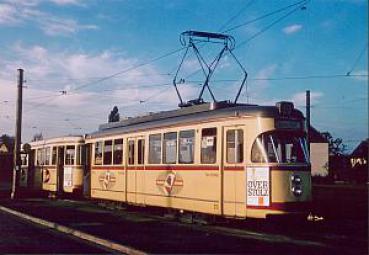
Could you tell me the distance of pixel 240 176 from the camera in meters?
14.9

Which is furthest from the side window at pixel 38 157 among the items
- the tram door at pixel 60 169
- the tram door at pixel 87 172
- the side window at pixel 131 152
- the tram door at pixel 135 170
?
the side window at pixel 131 152

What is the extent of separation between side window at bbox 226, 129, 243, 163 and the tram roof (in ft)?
1.56

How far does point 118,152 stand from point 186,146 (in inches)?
204

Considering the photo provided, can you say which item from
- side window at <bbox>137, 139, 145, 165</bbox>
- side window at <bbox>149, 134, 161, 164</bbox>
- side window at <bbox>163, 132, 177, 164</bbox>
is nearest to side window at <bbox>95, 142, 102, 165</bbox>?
side window at <bbox>137, 139, 145, 165</bbox>

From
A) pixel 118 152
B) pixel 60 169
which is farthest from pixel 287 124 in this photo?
pixel 60 169

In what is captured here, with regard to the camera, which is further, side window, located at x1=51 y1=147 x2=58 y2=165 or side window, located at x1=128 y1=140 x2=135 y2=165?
side window, located at x1=51 y1=147 x2=58 y2=165

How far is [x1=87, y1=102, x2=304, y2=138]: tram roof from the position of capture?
1507 centimetres

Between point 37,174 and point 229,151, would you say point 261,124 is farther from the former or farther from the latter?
point 37,174

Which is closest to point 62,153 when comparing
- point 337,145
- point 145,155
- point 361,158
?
point 145,155

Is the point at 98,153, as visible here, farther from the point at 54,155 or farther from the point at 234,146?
the point at 234,146

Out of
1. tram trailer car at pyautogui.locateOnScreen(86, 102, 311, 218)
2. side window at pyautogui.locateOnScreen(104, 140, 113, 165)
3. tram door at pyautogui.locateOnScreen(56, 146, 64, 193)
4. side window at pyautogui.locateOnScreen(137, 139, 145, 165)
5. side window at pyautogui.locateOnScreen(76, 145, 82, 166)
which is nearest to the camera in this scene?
tram trailer car at pyautogui.locateOnScreen(86, 102, 311, 218)

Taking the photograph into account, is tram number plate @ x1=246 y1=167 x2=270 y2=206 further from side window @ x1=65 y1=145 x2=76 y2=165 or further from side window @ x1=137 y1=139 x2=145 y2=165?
side window @ x1=65 y1=145 x2=76 y2=165

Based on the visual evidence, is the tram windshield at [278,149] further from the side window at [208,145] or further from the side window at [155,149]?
the side window at [155,149]

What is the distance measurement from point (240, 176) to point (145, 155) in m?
5.12
